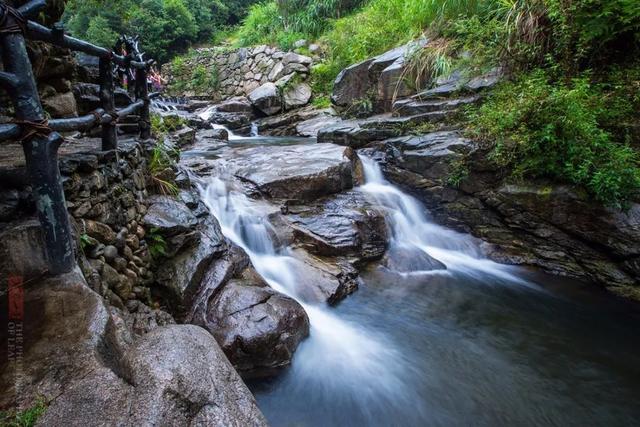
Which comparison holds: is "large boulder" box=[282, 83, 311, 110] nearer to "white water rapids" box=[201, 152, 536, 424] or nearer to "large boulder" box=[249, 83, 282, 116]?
"large boulder" box=[249, 83, 282, 116]

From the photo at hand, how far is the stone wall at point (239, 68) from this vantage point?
542 inches

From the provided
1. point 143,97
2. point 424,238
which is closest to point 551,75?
point 424,238

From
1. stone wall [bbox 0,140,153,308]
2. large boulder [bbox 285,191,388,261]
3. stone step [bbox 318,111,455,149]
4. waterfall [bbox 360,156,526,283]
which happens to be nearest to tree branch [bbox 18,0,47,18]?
stone wall [bbox 0,140,153,308]

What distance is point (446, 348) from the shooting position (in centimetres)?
362

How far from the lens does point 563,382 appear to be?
10.4 ft

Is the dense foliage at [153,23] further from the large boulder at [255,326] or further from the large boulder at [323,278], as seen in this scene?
the large boulder at [255,326]

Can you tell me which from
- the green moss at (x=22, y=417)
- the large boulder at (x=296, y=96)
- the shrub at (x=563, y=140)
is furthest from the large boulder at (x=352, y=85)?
the green moss at (x=22, y=417)

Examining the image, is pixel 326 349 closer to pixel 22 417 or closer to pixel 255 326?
pixel 255 326

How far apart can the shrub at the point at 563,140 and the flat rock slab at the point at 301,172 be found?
234 cm

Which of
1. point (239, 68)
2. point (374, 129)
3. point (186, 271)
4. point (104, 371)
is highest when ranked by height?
point (239, 68)

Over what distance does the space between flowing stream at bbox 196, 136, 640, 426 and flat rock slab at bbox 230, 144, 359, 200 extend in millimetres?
522

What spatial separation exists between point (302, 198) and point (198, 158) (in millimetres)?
2699

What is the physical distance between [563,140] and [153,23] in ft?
67.0

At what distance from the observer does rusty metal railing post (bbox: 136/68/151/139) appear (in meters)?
3.88
